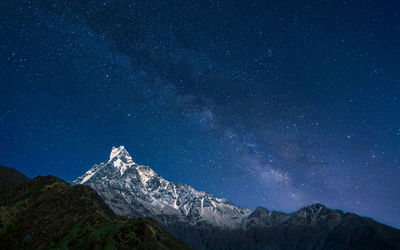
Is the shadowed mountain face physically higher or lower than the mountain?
higher

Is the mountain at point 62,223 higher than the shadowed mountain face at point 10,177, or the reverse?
the shadowed mountain face at point 10,177

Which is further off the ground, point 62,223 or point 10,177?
point 10,177

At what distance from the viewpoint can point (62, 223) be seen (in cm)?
5138

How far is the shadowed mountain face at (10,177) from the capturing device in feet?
472

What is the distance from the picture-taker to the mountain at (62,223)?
41.6 meters

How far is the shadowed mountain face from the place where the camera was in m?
144

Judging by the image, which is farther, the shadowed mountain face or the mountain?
the shadowed mountain face

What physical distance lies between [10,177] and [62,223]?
14145 centimetres

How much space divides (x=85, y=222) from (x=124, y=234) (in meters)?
12.8

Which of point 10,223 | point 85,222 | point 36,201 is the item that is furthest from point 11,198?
point 85,222

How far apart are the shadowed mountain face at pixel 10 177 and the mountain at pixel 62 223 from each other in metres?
96.0

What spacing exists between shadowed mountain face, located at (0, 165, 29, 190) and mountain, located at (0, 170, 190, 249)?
315ft

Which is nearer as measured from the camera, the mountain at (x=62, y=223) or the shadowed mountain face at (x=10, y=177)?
the mountain at (x=62, y=223)

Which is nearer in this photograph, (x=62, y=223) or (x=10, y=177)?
(x=62, y=223)
